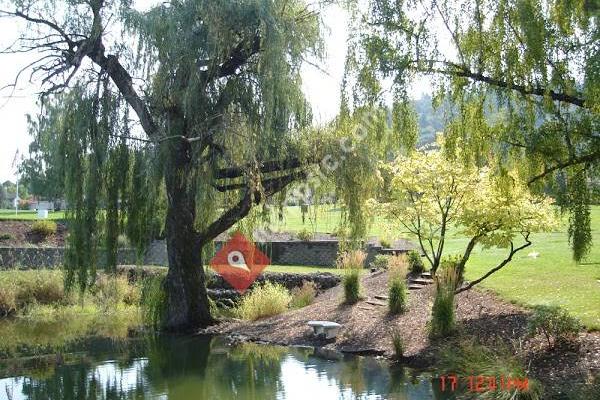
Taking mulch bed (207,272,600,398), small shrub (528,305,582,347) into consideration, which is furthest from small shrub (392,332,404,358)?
small shrub (528,305,582,347)

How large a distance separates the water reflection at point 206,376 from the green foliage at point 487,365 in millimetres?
488

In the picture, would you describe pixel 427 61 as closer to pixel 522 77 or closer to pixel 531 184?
pixel 522 77

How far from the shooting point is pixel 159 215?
14805mm

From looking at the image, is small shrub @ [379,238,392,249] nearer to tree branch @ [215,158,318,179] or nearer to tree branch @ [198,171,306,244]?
tree branch @ [198,171,306,244]

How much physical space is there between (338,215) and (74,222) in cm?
588

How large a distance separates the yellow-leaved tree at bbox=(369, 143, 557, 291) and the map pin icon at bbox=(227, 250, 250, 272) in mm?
7992

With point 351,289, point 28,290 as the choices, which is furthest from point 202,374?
point 28,290

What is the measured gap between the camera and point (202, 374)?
1110 cm

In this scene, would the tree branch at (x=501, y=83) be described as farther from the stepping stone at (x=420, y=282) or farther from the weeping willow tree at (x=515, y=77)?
the stepping stone at (x=420, y=282)

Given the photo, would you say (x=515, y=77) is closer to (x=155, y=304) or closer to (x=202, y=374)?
(x=202, y=374)

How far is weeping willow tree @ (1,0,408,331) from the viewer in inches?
488

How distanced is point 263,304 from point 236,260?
244 inches

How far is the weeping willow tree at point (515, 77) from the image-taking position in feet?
26.6

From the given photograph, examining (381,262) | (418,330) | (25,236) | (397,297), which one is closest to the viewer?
(418,330)
